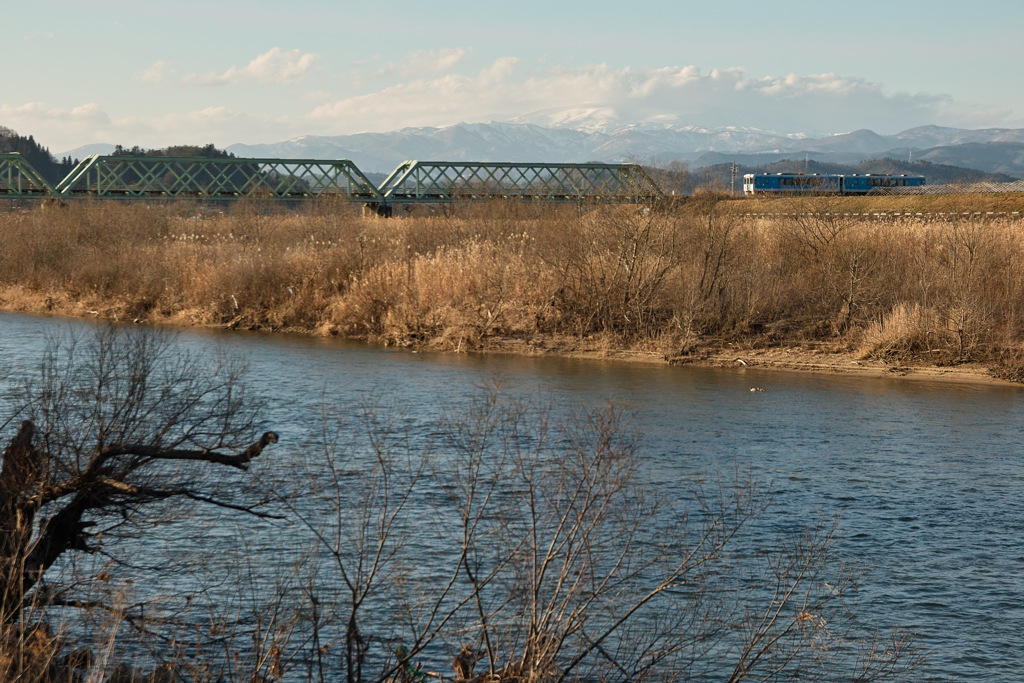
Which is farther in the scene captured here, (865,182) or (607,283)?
(865,182)

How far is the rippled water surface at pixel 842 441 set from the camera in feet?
35.8

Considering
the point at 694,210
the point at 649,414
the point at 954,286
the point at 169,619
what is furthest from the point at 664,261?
the point at 169,619

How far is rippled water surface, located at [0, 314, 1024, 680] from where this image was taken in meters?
10.9

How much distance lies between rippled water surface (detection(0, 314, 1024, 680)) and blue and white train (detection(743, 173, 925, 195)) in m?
35.8

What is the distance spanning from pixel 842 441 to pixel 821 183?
43508mm

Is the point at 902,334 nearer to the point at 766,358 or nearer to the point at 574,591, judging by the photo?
the point at 766,358

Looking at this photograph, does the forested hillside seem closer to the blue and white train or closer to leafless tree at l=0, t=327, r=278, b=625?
the blue and white train

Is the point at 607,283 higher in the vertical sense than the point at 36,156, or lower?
lower

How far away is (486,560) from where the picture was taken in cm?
1093

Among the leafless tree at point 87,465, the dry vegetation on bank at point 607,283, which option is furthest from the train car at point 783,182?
the leafless tree at point 87,465

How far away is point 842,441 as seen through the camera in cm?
1817

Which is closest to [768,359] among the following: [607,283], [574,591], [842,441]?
[607,283]

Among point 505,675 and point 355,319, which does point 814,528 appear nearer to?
point 505,675

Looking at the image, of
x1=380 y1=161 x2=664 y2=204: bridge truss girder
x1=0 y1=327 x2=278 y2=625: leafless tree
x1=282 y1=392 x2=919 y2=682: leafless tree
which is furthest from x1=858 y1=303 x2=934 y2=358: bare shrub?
x1=0 y1=327 x2=278 y2=625: leafless tree
